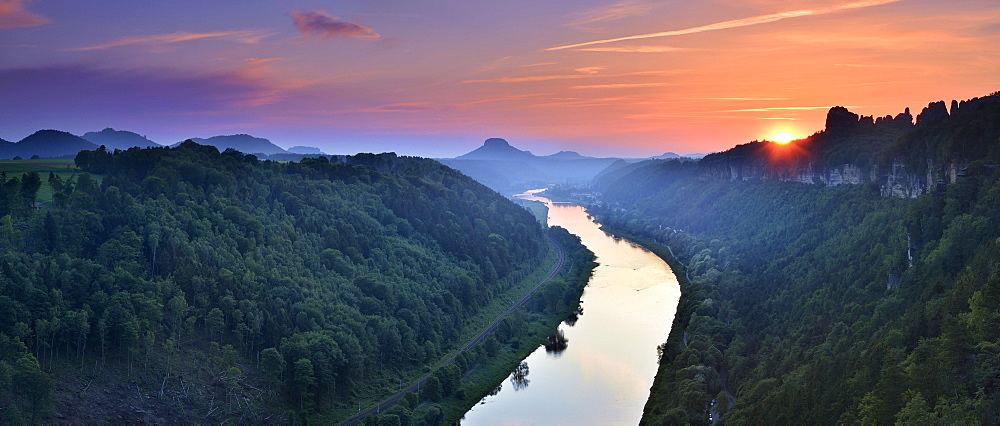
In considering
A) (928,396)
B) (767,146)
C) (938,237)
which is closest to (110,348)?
(928,396)

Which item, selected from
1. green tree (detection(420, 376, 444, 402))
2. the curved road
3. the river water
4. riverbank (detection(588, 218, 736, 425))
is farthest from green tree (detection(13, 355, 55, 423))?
riverbank (detection(588, 218, 736, 425))

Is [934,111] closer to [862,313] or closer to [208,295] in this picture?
[862,313]

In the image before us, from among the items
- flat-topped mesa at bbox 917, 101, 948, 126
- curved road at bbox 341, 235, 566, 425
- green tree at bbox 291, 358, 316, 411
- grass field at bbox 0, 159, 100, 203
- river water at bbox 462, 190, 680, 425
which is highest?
flat-topped mesa at bbox 917, 101, 948, 126

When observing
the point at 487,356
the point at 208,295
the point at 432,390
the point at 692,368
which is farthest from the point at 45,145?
the point at 692,368

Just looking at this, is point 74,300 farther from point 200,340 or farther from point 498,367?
point 498,367

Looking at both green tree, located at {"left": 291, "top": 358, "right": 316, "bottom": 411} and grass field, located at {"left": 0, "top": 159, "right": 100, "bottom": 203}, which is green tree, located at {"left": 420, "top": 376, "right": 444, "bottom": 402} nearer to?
green tree, located at {"left": 291, "top": 358, "right": 316, "bottom": 411}

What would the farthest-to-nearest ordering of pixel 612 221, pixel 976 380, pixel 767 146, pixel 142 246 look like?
1. pixel 612 221
2. pixel 767 146
3. pixel 142 246
4. pixel 976 380
